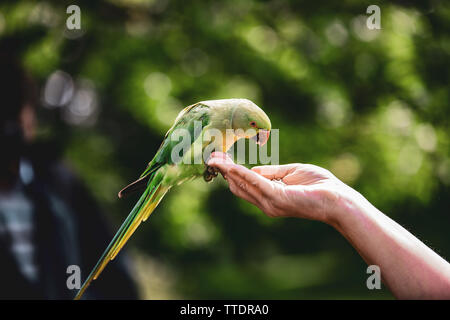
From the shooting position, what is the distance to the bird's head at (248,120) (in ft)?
5.68

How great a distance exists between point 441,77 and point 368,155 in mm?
1016

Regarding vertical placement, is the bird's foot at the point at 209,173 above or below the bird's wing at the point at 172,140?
below

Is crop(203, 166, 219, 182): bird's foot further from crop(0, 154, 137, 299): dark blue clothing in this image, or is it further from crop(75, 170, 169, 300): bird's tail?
crop(0, 154, 137, 299): dark blue clothing

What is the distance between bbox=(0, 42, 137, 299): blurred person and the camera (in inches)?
85.7

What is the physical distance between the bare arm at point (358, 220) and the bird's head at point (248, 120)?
0.15 m

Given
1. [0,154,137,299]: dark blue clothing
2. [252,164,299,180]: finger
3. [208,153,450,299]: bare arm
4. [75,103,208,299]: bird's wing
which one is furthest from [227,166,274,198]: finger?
[0,154,137,299]: dark blue clothing

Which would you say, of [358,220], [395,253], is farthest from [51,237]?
[395,253]

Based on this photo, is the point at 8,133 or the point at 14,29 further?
the point at 14,29

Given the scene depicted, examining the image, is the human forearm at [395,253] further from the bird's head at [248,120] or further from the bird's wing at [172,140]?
the bird's wing at [172,140]

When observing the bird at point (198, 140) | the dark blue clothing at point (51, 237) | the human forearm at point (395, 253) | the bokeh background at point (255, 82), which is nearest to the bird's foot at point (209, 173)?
the bird at point (198, 140)

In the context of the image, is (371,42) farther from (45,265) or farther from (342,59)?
(45,265)
